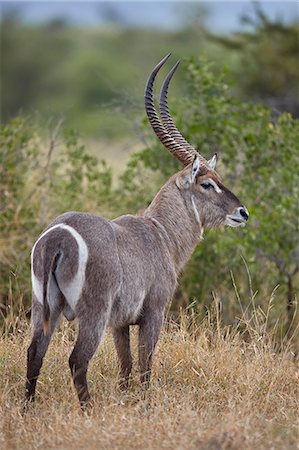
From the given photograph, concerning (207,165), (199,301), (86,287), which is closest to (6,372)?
(86,287)

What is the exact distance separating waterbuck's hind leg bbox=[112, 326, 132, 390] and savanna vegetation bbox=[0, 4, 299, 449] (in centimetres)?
7

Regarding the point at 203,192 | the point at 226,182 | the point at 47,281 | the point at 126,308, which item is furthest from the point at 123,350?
the point at 226,182

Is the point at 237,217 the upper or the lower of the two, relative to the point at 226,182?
upper

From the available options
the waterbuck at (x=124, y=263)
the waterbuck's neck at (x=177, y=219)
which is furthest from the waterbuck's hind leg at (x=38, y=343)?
the waterbuck's neck at (x=177, y=219)

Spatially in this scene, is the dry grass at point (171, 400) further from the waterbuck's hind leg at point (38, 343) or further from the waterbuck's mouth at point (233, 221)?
the waterbuck's mouth at point (233, 221)

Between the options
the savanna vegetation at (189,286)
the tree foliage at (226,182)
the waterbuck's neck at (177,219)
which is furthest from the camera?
the tree foliage at (226,182)

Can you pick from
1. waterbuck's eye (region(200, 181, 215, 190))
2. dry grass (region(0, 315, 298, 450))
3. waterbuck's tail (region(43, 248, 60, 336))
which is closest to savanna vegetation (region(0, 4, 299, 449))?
dry grass (region(0, 315, 298, 450))

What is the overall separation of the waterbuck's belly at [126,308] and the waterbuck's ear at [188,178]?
3.40 ft

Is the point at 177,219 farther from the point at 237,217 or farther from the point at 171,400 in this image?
the point at 171,400

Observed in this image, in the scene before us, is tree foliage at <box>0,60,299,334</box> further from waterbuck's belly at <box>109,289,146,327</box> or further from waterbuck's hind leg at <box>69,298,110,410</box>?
waterbuck's hind leg at <box>69,298,110,410</box>

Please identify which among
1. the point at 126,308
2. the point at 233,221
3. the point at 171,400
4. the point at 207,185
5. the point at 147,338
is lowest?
the point at 171,400

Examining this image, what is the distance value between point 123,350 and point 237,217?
132 centimetres

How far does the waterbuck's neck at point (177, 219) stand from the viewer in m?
7.18

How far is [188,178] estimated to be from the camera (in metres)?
7.26
